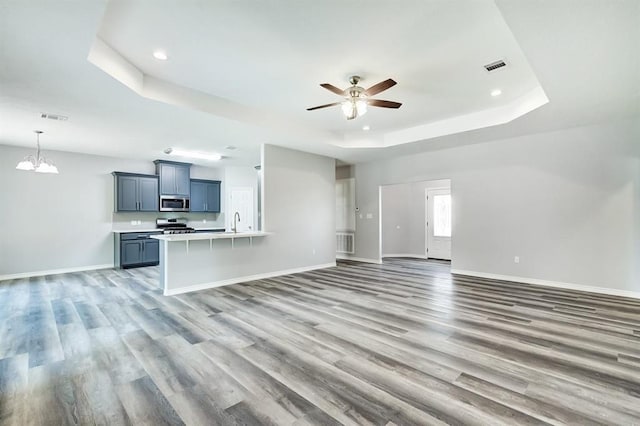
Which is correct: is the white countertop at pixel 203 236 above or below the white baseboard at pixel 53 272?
above

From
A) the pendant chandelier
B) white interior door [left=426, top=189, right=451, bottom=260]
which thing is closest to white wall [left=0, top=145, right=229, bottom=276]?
the pendant chandelier

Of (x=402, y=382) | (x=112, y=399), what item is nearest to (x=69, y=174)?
(x=112, y=399)

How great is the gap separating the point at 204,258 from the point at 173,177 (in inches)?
147

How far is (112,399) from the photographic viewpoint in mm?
2064

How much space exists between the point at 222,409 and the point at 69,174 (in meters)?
7.46

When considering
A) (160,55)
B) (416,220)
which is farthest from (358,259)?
(160,55)

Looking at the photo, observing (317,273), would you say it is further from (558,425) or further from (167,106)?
(558,425)

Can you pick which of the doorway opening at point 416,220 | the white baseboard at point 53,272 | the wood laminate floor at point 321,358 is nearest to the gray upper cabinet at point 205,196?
the white baseboard at point 53,272

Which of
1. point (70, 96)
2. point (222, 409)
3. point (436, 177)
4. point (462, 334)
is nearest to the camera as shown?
point (222, 409)

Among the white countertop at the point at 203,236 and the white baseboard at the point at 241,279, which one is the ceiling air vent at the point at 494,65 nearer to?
the white countertop at the point at 203,236

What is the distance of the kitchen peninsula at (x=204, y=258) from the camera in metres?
4.91

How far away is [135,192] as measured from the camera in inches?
295

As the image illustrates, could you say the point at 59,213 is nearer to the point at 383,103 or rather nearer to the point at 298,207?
the point at 298,207

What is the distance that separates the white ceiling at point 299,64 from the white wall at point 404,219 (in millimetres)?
3917
